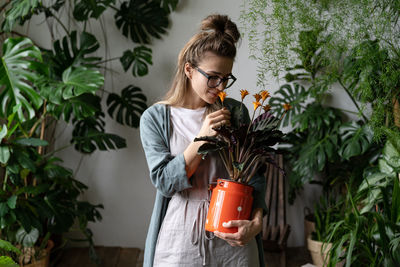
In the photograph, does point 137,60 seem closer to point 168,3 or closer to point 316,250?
point 168,3

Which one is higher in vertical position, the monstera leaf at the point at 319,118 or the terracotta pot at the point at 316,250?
the monstera leaf at the point at 319,118

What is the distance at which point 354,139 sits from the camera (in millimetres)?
2883

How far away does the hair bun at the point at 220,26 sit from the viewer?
1.32 metres

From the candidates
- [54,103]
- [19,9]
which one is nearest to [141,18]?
[19,9]

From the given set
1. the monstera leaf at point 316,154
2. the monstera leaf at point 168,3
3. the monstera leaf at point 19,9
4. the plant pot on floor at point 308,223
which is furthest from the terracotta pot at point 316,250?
the monstera leaf at point 19,9

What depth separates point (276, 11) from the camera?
1436 millimetres

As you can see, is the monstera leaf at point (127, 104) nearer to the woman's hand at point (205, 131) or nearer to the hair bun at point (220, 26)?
the hair bun at point (220, 26)

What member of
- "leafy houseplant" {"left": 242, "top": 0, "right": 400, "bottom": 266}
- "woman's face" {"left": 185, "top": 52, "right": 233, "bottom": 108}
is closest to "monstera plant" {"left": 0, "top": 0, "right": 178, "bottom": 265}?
"leafy houseplant" {"left": 242, "top": 0, "right": 400, "bottom": 266}

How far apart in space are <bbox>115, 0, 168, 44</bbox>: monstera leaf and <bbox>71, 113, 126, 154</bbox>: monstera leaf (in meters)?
0.66

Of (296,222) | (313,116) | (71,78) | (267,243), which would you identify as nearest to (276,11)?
(71,78)

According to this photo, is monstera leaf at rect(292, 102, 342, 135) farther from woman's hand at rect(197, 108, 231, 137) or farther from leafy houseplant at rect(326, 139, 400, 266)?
woman's hand at rect(197, 108, 231, 137)

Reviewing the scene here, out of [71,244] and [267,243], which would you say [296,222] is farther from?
[71,244]

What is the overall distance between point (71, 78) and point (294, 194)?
73.6 inches

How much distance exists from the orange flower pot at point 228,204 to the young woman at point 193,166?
2 cm
